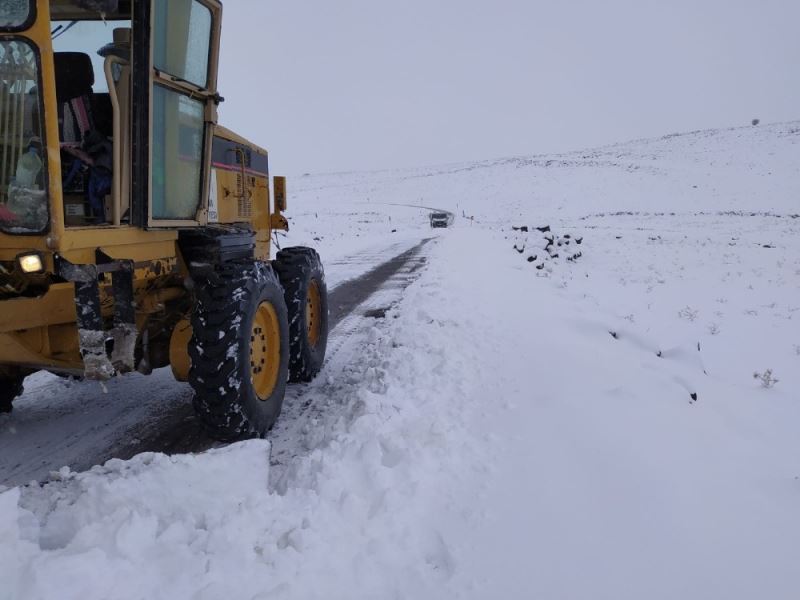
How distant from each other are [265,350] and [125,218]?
4.20ft

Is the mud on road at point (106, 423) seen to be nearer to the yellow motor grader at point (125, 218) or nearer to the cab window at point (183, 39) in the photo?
the yellow motor grader at point (125, 218)

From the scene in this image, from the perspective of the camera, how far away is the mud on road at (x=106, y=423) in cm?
334

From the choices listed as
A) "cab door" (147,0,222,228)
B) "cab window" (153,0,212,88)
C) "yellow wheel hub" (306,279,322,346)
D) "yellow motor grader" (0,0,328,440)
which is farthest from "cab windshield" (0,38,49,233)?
"yellow wheel hub" (306,279,322,346)

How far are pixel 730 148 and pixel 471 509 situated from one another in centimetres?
7359

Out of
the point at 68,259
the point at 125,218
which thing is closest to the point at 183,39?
the point at 125,218

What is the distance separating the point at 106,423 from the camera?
12.7 ft

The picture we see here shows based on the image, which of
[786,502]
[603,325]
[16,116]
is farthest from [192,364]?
[603,325]

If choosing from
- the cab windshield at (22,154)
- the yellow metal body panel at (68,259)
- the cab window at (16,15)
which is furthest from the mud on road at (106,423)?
the cab window at (16,15)

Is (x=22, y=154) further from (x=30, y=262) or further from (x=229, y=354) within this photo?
(x=229, y=354)

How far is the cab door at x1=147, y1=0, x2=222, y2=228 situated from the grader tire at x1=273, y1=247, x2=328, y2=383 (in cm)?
125

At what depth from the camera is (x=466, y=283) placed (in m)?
9.26

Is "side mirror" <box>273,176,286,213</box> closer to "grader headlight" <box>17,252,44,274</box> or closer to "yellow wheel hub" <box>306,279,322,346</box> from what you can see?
"yellow wheel hub" <box>306,279,322,346</box>

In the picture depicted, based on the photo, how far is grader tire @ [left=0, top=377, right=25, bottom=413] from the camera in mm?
3912

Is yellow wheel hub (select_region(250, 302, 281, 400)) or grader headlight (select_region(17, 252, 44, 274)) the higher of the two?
grader headlight (select_region(17, 252, 44, 274))
